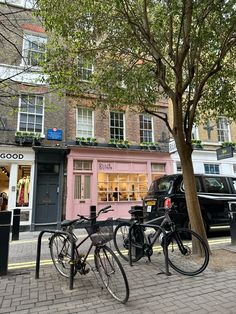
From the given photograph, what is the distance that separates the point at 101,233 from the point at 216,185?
20.1 feet

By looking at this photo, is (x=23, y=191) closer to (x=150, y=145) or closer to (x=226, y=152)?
(x=150, y=145)

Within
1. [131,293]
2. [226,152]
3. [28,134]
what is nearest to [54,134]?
[28,134]

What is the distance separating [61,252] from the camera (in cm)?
444

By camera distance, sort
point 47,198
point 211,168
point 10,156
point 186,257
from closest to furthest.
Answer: point 186,257
point 10,156
point 47,198
point 211,168

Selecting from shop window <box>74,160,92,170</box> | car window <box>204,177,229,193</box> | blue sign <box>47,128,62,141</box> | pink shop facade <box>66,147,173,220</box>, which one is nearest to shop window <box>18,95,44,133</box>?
blue sign <box>47,128,62,141</box>

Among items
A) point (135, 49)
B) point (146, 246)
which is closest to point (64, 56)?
point (135, 49)

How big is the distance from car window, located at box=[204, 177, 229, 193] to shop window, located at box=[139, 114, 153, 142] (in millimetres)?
6227

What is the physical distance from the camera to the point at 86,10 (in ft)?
20.8

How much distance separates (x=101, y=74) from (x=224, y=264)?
6.22m

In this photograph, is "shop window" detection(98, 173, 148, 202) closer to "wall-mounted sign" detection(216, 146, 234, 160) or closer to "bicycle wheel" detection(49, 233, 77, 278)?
"wall-mounted sign" detection(216, 146, 234, 160)

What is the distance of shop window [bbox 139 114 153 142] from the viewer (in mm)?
14328

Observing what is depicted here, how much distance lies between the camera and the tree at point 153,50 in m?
5.79

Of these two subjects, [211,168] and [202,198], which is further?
[211,168]

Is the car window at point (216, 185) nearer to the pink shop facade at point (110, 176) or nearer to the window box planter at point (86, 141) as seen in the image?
the pink shop facade at point (110, 176)
